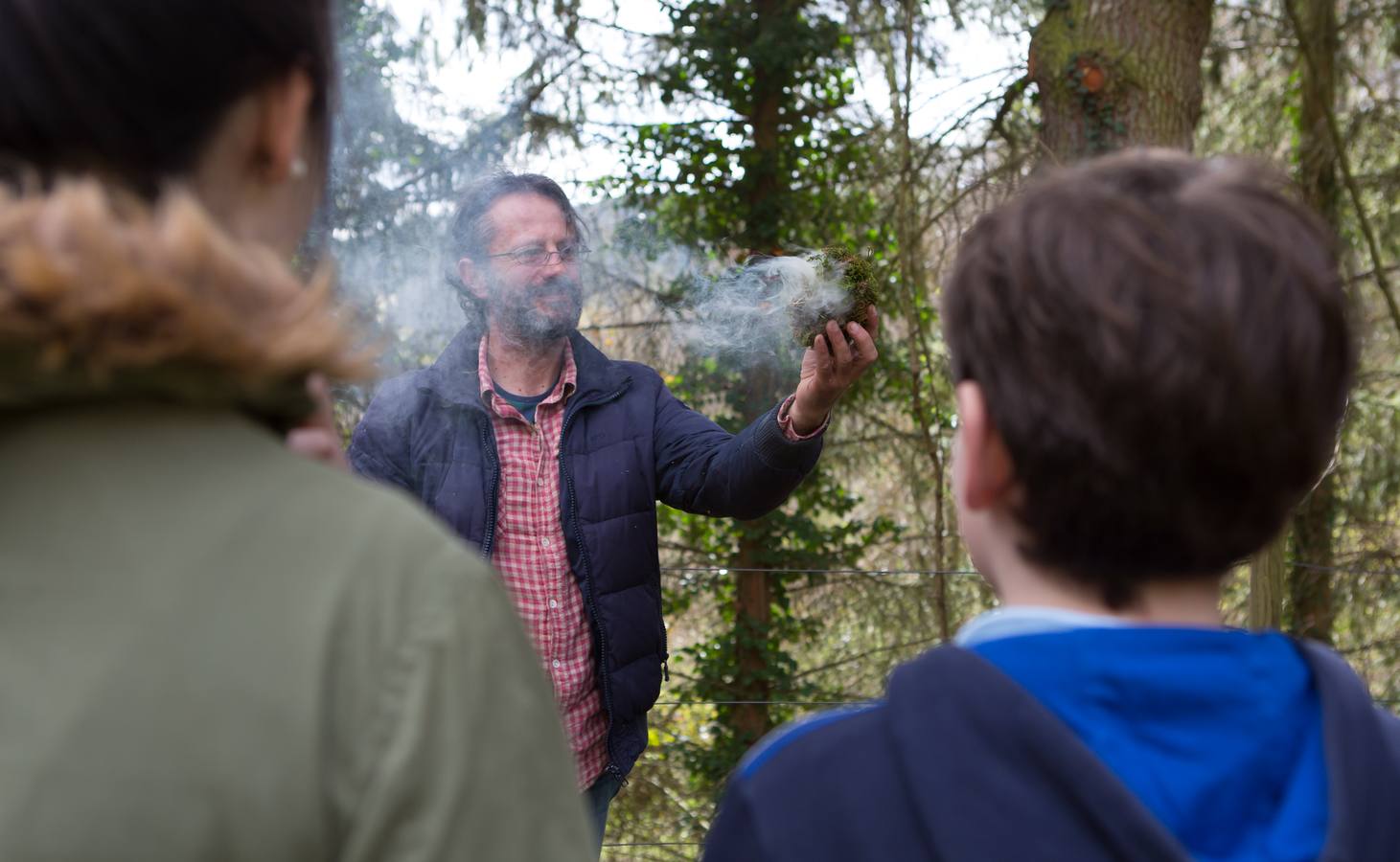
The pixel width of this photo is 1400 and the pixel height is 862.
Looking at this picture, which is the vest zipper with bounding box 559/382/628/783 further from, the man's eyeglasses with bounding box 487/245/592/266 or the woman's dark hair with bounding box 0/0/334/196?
the woman's dark hair with bounding box 0/0/334/196

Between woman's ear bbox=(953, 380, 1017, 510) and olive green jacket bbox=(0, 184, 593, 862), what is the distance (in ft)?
1.65

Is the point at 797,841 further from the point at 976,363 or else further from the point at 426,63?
the point at 426,63

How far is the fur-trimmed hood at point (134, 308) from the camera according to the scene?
2.52ft

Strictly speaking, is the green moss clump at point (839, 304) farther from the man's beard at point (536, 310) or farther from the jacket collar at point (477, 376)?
the man's beard at point (536, 310)

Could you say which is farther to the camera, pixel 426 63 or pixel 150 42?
pixel 426 63

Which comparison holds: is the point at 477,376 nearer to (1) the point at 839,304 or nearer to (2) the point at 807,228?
(1) the point at 839,304

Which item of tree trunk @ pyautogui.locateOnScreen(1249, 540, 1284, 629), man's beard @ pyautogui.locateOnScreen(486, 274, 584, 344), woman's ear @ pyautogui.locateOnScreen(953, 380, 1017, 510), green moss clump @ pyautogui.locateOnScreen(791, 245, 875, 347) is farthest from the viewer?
tree trunk @ pyautogui.locateOnScreen(1249, 540, 1284, 629)

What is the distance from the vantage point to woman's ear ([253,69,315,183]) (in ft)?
2.96

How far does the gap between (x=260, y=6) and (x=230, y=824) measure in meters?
0.59

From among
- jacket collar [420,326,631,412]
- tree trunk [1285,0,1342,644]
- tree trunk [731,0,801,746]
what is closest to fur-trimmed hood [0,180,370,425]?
jacket collar [420,326,631,412]

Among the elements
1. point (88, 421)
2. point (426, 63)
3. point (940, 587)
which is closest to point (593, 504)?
point (88, 421)

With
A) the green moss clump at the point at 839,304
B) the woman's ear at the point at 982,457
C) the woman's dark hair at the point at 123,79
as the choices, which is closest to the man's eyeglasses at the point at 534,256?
the green moss clump at the point at 839,304

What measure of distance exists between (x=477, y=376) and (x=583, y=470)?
0.39m

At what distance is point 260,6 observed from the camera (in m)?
0.87
